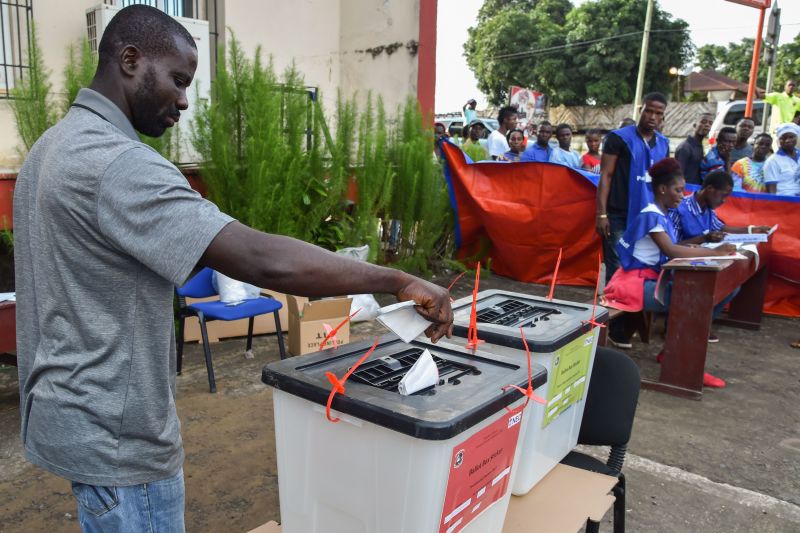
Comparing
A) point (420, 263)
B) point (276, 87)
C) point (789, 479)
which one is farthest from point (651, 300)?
point (276, 87)

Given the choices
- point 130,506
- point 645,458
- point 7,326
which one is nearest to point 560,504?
point 130,506

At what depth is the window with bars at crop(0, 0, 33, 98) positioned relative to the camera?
16.8ft

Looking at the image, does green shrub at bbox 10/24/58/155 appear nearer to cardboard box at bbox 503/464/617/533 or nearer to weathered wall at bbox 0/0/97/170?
weathered wall at bbox 0/0/97/170

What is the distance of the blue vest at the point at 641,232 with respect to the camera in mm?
4477

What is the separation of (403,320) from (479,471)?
372mm

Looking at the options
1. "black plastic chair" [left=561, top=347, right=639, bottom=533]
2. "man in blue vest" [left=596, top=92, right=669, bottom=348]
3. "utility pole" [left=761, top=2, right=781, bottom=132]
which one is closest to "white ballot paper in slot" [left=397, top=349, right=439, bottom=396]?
"black plastic chair" [left=561, top=347, right=639, bottom=533]

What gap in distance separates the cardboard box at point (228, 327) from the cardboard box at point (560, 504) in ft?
10.2

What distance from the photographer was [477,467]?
1.36 metres

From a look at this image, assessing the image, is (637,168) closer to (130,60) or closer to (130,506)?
(130,60)

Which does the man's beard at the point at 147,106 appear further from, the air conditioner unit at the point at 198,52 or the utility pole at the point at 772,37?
the utility pole at the point at 772,37

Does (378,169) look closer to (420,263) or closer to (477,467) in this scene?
(420,263)

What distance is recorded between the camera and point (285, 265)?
114 centimetres

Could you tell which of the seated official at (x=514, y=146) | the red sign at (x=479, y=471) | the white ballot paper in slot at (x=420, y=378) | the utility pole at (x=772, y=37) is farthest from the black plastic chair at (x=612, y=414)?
the utility pole at (x=772, y=37)

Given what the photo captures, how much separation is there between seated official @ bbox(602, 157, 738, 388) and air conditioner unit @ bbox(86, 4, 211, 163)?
3.41 metres
